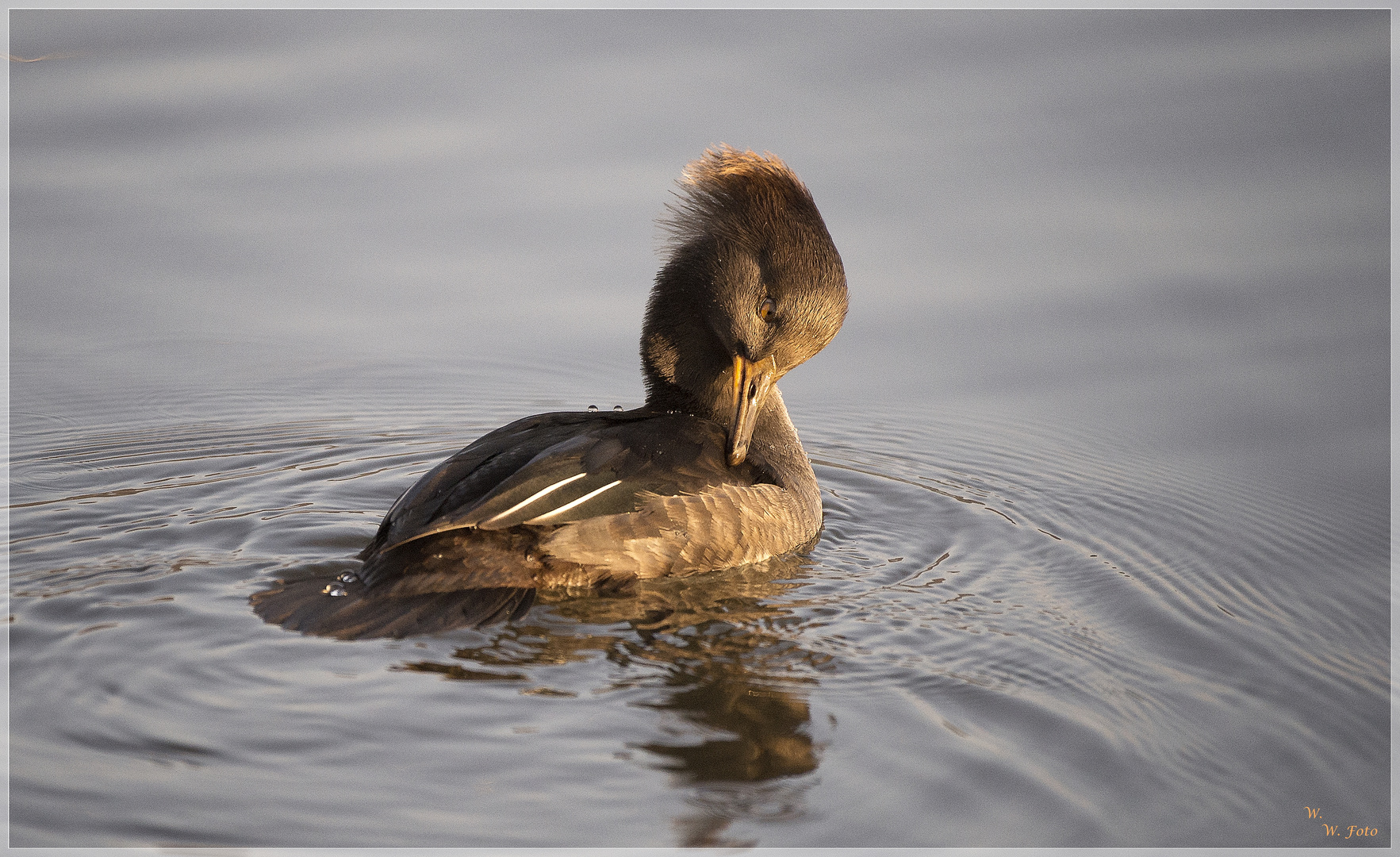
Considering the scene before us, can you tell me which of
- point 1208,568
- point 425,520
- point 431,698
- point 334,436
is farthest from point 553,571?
point 1208,568

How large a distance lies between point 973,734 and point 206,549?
3.42 m

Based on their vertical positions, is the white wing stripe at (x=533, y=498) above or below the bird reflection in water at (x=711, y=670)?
above

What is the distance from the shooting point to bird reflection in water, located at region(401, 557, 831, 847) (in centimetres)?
416

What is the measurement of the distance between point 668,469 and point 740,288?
0.96 meters

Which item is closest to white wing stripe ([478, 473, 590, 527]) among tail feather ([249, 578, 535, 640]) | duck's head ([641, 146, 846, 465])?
tail feather ([249, 578, 535, 640])

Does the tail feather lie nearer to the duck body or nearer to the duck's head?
the duck body

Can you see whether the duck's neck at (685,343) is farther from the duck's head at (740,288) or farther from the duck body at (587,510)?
the duck body at (587,510)

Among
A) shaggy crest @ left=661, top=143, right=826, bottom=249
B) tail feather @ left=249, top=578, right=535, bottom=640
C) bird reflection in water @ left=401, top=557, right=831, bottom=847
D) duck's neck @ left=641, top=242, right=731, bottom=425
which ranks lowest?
bird reflection in water @ left=401, top=557, right=831, bottom=847

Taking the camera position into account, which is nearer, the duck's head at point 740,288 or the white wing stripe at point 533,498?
the white wing stripe at point 533,498

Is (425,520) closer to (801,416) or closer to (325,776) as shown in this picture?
(325,776)

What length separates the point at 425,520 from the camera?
5.48 m

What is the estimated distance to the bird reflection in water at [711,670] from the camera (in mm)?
4156

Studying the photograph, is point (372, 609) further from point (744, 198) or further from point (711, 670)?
point (744, 198)

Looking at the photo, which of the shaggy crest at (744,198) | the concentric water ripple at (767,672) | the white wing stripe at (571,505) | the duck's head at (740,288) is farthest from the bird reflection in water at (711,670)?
the shaggy crest at (744,198)
